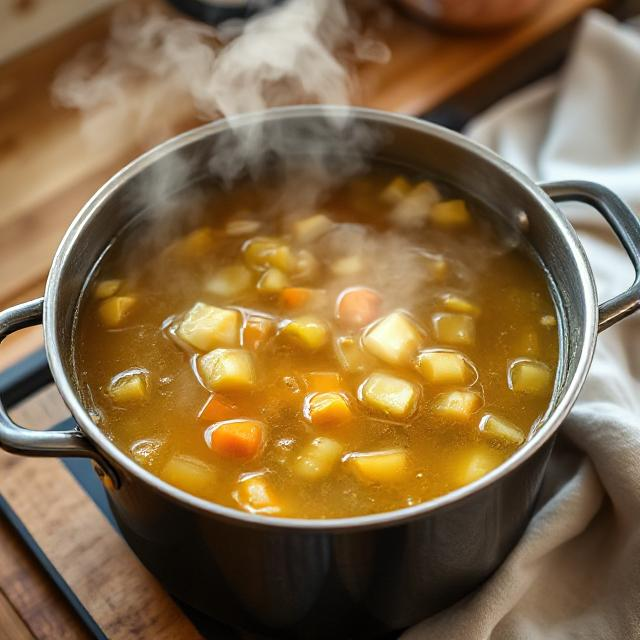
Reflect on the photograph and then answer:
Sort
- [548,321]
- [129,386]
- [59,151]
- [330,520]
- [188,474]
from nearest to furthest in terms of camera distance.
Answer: [330,520]
[188,474]
[129,386]
[548,321]
[59,151]

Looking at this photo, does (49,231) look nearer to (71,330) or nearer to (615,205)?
(71,330)

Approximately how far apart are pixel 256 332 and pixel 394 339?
0.25 m

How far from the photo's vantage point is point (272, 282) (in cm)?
169

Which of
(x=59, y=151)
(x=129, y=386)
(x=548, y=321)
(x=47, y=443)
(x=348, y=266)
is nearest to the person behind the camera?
(x=47, y=443)

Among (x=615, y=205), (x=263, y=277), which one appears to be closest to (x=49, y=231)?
(x=263, y=277)

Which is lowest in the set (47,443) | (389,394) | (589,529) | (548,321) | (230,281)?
(589,529)

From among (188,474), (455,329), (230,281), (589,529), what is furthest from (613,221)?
(188,474)

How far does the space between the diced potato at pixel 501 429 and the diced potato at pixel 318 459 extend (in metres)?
0.24

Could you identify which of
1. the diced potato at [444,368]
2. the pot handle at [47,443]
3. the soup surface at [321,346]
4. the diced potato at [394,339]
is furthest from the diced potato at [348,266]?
A: the pot handle at [47,443]

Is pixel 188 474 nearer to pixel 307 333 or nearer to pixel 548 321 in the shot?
pixel 307 333

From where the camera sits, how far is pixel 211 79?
7.40ft

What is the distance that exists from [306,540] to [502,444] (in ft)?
1.33

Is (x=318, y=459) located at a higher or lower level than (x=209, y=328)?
lower

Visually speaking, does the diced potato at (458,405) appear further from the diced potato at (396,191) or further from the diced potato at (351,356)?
the diced potato at (396,191)
